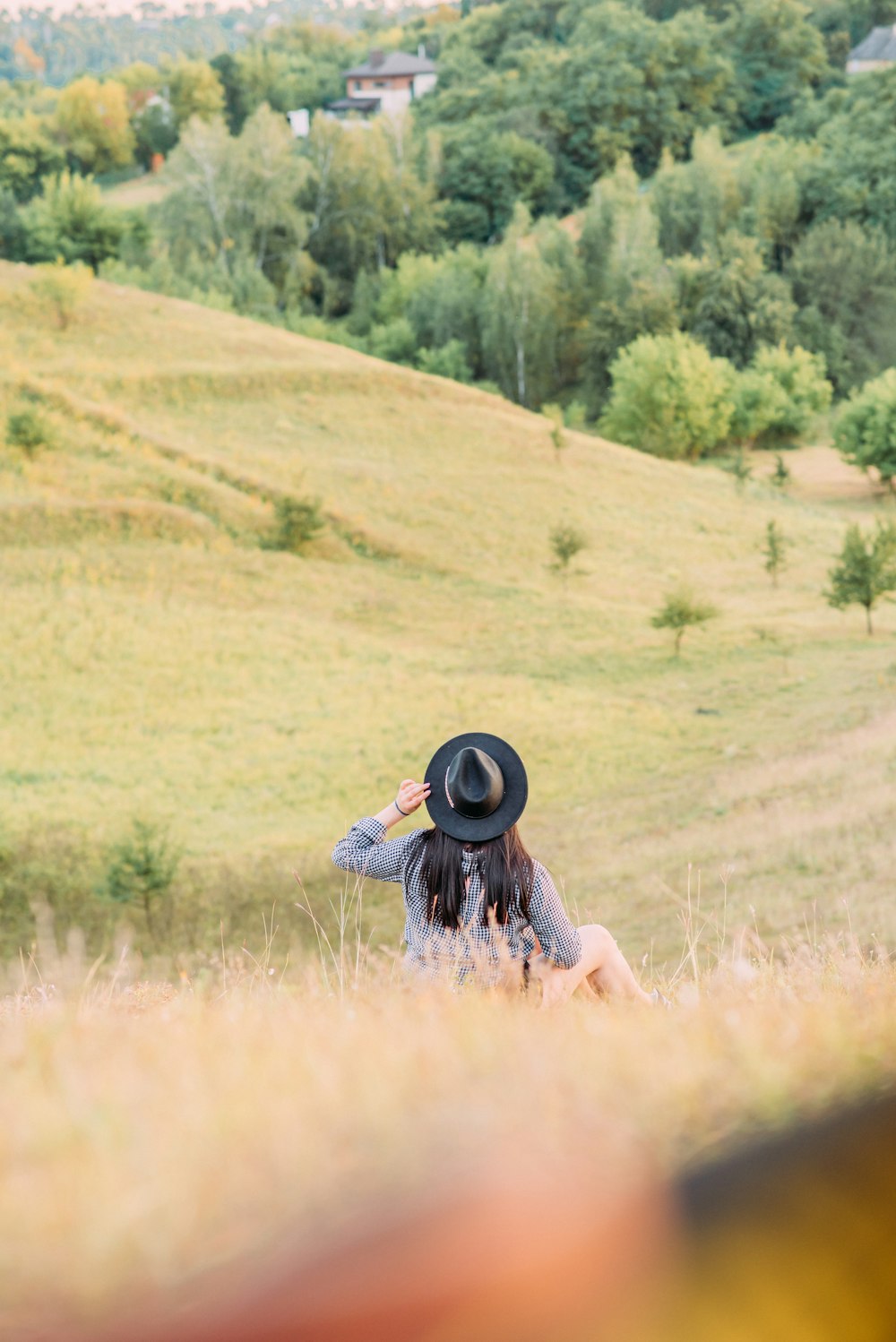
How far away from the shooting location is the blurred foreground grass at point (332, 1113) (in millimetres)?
1908

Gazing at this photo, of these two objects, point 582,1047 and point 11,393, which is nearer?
point 582,1047

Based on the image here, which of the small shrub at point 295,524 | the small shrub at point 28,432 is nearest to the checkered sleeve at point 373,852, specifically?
the small shrub at point 295,524

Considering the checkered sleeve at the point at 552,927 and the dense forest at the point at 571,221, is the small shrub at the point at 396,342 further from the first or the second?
the checkered sleeve at the point at 552,927

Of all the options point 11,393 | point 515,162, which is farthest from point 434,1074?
point 515,162

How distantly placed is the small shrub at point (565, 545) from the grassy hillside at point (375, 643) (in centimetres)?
68

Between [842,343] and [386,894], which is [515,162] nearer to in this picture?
[842,343]

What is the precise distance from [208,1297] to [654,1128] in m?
0.90

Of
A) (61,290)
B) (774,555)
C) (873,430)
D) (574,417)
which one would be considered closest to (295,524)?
(774,555)

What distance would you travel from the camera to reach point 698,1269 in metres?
1.95

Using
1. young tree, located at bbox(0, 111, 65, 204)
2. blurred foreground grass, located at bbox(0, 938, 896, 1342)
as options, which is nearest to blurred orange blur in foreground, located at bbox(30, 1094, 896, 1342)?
blurred foreground grass, located at bbox(0, 938, 896, 1342)

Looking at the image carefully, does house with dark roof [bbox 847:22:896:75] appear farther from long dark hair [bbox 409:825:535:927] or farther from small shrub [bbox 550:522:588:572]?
long dark hair [bbox 409:825:535:927]

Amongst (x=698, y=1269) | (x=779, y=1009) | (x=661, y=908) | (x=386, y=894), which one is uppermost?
(x=698, y=1269)

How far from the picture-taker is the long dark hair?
3.96 m

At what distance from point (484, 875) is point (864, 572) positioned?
87.5 feet
